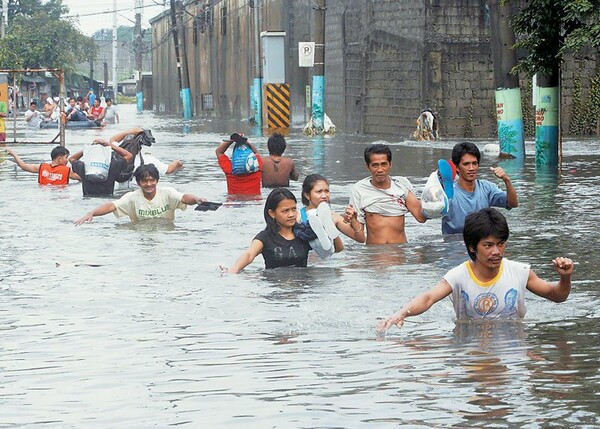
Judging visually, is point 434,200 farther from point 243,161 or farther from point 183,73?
point 183,73

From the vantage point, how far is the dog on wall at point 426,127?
34281 mm

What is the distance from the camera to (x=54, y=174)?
21.0 m

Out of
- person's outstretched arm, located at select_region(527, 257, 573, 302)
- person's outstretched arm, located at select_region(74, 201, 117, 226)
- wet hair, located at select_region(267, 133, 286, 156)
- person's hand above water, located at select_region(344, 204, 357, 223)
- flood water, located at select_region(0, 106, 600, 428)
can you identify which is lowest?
flood water, located at select_region(0, 106, 600, 428)

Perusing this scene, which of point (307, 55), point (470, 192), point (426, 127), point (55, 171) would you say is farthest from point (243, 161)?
point (307, 55)

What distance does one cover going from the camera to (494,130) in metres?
35.1

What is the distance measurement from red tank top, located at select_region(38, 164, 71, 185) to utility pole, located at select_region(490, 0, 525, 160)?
792cm

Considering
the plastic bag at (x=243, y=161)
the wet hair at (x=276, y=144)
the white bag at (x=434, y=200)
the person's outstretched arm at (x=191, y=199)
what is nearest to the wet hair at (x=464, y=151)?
the white bag at (x=434, y=200)

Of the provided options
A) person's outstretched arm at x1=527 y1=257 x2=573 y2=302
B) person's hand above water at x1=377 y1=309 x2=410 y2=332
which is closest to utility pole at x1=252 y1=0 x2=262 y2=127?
person's outstretched arm at x1=527 y1=257 x2=573 y2=302

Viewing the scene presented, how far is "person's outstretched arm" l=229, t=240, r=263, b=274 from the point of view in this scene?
10.6 metres

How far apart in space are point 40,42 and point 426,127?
56.1 m

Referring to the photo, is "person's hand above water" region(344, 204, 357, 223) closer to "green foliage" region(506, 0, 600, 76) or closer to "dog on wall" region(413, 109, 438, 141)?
"green foliage" region(506, 0, 600, 76)

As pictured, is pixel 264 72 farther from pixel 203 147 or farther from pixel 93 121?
pixel 203 147

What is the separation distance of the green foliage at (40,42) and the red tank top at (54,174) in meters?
59.8

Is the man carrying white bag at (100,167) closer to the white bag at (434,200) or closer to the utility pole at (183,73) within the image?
the white bag at (434,200)
